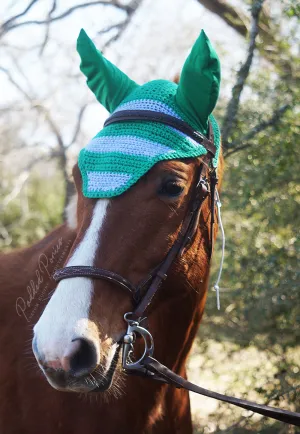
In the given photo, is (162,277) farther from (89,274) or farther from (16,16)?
(16,16)

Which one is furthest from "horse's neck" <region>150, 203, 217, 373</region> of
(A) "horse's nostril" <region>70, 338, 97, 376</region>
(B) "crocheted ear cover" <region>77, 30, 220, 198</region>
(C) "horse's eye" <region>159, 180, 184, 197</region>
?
(A) "horse's nostril" <region>70, 338, 97, 376</region>

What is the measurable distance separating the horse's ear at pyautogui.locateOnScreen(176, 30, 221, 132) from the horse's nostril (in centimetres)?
112

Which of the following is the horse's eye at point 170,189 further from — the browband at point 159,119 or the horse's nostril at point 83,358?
the horse's nostril at point 83,358

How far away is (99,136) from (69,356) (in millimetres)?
1002

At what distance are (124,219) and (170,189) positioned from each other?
0.25 meters

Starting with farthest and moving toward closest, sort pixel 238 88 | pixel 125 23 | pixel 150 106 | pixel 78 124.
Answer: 1. pixel 78 124
2. pixel 125 23
3. pixel 238 88
4. pixel 150 106

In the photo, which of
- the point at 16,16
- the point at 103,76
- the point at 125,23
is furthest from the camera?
the point at 125,23

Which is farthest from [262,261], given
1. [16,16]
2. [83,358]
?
[16,16]

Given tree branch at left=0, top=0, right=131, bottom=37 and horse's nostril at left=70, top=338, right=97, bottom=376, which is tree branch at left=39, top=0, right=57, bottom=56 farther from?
horse's nostril at left=70, top=338, right=97, bottom=376

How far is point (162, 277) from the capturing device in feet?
6.80

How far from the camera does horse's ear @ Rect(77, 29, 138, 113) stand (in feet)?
8.15

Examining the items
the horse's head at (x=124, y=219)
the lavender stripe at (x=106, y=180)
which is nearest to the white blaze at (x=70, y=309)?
the horse's head at (x=124, y=219)

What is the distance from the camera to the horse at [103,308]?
1.79m

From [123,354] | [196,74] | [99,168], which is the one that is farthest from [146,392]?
[196,74]
